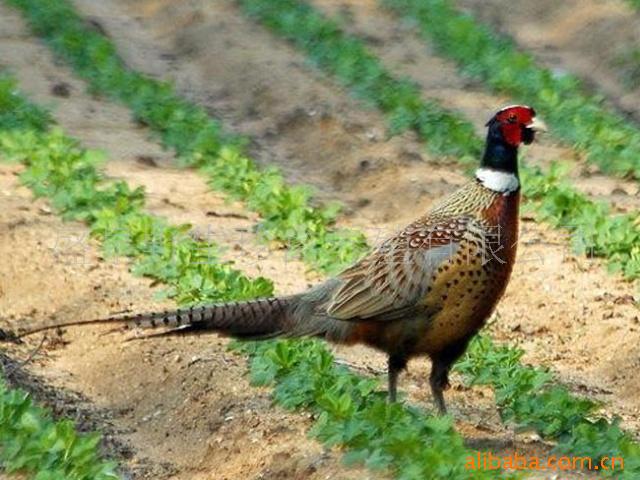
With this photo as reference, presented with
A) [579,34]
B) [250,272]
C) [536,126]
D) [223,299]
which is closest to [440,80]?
[579,34]

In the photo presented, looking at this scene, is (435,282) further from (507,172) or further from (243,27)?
(243,27)

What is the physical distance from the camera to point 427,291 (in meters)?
6.48

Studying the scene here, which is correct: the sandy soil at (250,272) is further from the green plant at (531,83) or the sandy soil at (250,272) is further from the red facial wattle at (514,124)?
the red facial wattle at (514,124)

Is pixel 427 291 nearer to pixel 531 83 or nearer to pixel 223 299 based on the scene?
pixel 223 299

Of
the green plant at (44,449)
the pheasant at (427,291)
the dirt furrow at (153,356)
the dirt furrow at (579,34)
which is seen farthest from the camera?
the dirt furrow at (579,34)

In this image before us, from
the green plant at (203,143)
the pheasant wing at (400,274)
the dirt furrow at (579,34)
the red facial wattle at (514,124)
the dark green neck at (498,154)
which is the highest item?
the red facial wattle at (514,124)

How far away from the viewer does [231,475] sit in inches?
256

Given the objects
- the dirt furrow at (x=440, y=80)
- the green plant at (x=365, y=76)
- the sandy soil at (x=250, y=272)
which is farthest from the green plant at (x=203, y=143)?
the dirt furrow at (x=440, y=80)

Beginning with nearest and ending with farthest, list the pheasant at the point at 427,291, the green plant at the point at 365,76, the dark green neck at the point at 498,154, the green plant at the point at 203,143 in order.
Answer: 1. the pheasant at the point at 427,291
2. the dark green neck at the point at 498,154
3. the green plant at the point at 203,143
4. the green plant at the point at 365,76

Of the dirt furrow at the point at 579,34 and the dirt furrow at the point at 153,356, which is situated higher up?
the dirt furrow at the point at 579,34

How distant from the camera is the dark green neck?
21.8ft

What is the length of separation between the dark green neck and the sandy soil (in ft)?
3.87

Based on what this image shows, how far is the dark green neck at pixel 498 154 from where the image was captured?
21.8 feet

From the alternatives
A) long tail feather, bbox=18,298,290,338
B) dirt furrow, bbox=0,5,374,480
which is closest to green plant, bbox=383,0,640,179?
dirt furrow, bbox=0,5,374,480
